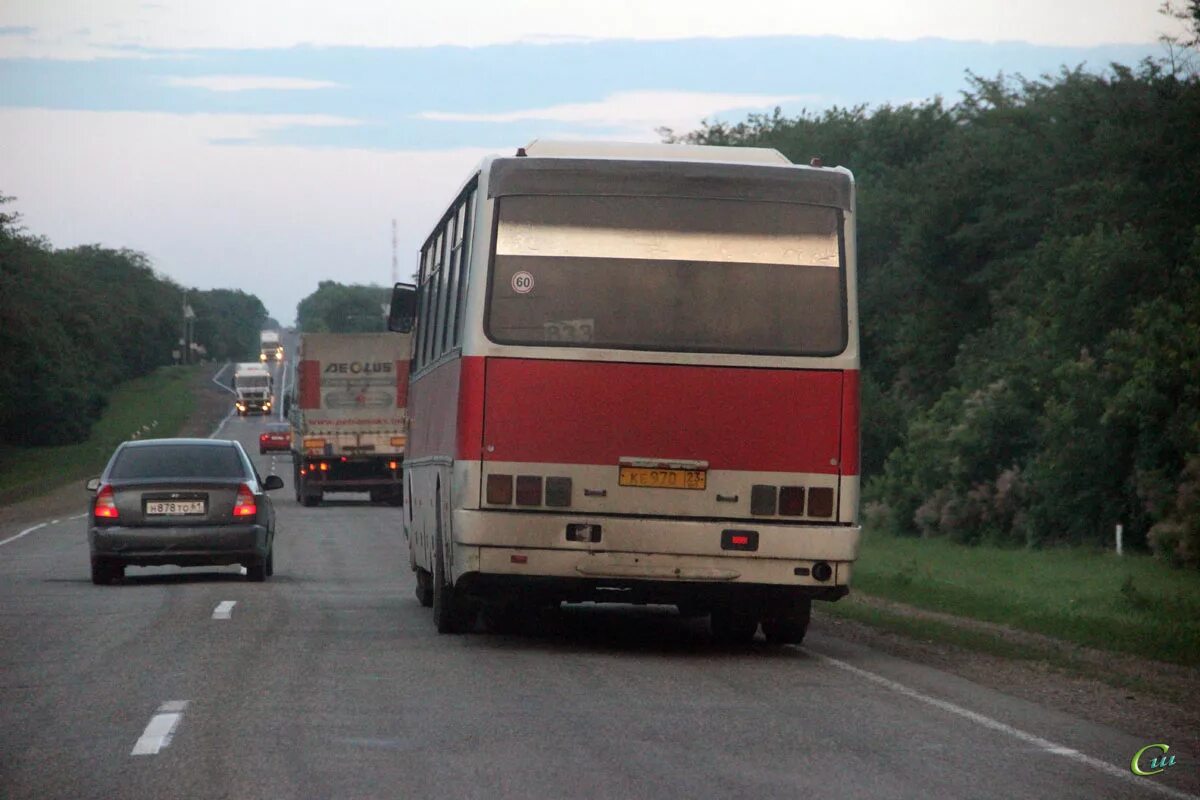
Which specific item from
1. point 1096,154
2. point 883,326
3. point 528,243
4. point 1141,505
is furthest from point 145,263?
point 528,243

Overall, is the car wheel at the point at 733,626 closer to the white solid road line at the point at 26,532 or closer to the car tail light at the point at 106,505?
the car tail light at the point at 106,505

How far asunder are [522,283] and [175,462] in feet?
26.7

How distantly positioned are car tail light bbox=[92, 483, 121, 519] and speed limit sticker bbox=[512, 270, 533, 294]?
7825mm

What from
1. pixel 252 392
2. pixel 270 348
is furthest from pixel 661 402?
pixel 270 348

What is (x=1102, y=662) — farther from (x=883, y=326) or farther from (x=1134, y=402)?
(x=883, y=326)

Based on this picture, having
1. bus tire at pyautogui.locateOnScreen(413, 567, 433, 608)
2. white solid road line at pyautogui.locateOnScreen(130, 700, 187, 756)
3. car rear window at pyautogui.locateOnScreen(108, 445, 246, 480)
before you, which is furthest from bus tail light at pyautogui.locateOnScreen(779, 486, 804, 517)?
car rear window at pyautogui.locateOnScreen(108, 445, 246, 480)

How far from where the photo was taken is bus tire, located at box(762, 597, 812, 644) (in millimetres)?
13953

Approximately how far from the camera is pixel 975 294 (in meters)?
55.1

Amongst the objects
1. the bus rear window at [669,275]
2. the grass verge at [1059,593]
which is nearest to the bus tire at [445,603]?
the bus rear window at [669,275]

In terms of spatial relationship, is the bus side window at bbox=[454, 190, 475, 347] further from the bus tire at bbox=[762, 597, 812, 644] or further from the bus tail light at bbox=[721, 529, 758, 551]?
the bus tire at bbox=[762, 597, 812, 644]

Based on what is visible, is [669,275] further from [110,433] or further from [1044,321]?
[110,433]

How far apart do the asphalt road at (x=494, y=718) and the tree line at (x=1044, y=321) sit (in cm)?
1862

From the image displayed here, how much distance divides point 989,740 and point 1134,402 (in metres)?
25.1

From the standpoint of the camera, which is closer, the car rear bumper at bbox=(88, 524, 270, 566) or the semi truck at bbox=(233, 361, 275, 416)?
the car rear bumper at bbox=(88, 524, 270, 566)
